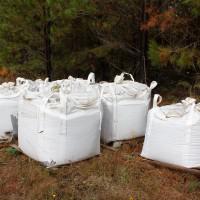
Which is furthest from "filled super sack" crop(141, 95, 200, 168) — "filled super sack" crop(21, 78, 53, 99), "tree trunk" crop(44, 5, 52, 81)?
"tree trunk" crop(44, 5, 52, 81)

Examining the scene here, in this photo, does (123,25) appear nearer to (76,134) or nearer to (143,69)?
(143,69)

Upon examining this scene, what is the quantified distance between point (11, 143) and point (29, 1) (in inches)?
124

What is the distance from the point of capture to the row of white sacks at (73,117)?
2975 millimetres

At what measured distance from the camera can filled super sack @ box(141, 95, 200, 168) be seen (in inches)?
115

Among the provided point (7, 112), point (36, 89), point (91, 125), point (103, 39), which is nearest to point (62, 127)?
point (91, 125)

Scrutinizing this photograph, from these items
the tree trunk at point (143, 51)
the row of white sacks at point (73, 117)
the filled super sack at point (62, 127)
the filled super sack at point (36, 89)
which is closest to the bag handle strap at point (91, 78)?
the row of white sacks at point (73, 117)

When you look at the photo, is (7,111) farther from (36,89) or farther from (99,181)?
(99,181)

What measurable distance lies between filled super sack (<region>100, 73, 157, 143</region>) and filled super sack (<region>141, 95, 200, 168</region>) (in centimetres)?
41

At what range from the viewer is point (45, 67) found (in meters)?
6.98

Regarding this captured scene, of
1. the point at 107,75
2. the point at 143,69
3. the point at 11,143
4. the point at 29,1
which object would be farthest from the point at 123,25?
the point at 11,143

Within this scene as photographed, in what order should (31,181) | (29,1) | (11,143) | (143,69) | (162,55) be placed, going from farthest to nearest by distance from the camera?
(29,1) < (143,69) < (162,55) < (11,143) < (31,181)

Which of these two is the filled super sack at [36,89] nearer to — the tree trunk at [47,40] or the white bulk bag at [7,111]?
the white bulk bag at [7,111]

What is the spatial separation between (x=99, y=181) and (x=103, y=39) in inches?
133

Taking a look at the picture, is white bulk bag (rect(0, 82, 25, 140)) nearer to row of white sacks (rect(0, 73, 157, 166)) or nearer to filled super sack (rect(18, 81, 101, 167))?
row of white sacks (rect(0, 73, 157, 166))
